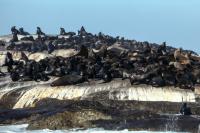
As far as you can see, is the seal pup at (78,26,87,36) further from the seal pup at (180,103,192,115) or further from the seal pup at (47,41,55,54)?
the seal pup at (180,103,192,115)

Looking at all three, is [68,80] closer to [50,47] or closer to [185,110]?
[185,110]

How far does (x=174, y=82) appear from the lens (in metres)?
31.2

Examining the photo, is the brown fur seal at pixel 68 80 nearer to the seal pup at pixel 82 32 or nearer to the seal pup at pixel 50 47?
the seal pup at pixel 50 47

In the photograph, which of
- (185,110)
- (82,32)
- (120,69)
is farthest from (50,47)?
(185,110)

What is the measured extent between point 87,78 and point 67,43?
19.3 metres

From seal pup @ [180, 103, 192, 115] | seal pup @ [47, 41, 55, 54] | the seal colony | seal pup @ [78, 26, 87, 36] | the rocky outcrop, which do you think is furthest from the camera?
seal pup @ [78, 26, 87, 36]

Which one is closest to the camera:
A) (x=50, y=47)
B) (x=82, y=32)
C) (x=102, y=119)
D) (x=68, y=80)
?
(x=102, y=119)

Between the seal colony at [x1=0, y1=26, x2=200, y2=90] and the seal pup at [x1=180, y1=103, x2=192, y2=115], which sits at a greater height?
the seal colony at [x1=0, y1=26, x2=200, y2=90]

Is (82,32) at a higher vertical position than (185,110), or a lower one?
higher

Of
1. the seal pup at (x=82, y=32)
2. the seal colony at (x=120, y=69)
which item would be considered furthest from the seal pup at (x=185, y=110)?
the seal pup at (x=82, y=32)

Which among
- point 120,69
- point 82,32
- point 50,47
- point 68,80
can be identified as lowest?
point 68,80

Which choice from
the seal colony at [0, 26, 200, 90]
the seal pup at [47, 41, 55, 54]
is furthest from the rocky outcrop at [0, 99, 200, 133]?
the seal pup at [47, 41, 55, 54]

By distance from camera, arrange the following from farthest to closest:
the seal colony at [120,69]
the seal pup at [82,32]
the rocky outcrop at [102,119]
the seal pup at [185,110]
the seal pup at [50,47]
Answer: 1. the seal pup at [82,32]
2. the seal pup at [50,47]
3. the seal colony at [120,69]
4. the seal pup at [185,110]
5. the rocky outcrop at [102,119]

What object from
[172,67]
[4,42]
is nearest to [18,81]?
[172,67]
